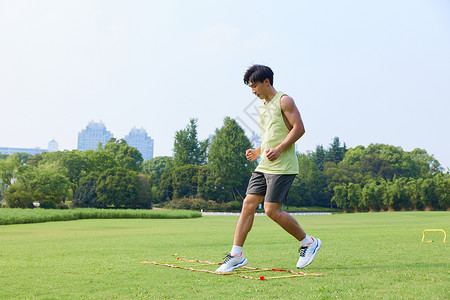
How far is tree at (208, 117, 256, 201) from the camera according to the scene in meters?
68.0

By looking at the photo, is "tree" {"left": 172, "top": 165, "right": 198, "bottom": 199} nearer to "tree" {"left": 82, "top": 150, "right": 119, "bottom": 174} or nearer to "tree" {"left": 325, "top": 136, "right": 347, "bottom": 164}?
"tree" {"left": 82, "top": 150, "right": 119, "bottom": 174}

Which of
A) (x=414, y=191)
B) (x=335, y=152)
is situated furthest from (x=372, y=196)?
(x=335, y=152)

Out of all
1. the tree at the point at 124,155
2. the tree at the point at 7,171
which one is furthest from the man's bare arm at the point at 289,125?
the tree at the point at 124,155

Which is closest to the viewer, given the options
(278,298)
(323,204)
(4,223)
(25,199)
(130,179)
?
(278,298)

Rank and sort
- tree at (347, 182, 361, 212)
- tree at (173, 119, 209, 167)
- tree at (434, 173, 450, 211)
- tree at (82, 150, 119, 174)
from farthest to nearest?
tree at (173, 119, 209, 167) → tree at (82, 150, 119, 174) → tree at (347, 182, 361, 212) → tree at (434, 173, 450, 211)

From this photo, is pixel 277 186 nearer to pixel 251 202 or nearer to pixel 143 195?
pixel 251 202

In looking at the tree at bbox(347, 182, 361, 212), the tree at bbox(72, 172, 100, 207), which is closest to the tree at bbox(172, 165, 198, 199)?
the tree at bbox(72, 172, 100, 207)

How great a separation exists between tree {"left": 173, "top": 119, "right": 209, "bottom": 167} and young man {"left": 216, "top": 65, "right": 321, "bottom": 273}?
243 feet

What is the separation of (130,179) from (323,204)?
32.8m

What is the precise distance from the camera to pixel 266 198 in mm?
5008

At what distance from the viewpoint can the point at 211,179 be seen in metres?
68.2

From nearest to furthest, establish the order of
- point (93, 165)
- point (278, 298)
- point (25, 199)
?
point (278, 298) → point (25, 199) → point (93, 165)

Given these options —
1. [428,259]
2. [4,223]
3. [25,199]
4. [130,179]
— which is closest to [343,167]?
[130,179]

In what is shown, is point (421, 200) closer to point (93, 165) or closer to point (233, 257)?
point (93, 165)
